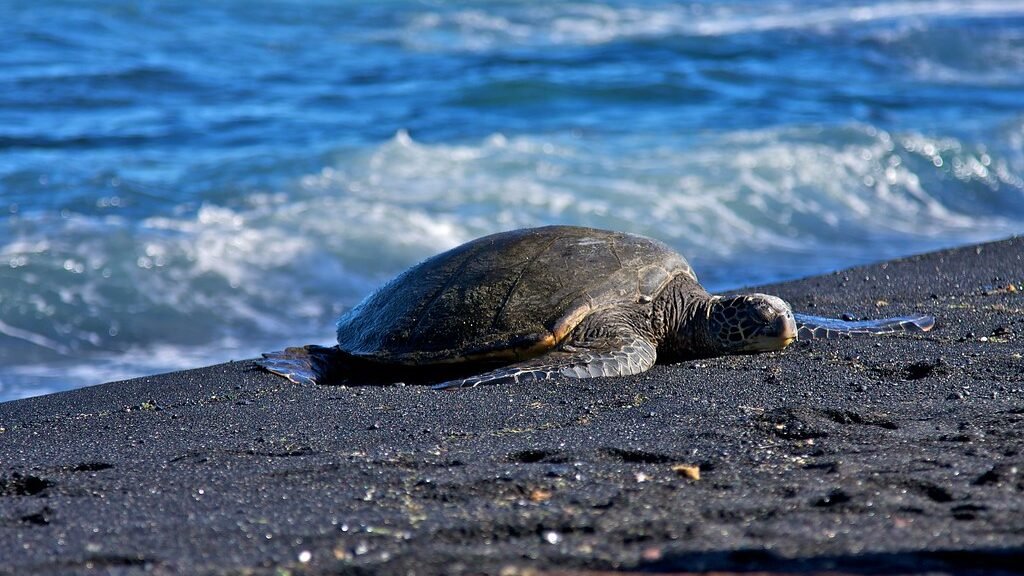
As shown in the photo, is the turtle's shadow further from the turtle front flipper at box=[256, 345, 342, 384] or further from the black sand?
the black sand

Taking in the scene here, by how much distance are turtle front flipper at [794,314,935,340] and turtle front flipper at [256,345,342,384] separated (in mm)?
1895

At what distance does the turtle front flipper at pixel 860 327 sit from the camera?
4.41 metres

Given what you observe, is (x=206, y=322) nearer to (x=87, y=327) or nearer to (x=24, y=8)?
(x=87, y=327)

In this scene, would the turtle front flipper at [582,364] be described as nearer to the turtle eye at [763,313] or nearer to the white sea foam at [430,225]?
the turtle eye at [763,313]

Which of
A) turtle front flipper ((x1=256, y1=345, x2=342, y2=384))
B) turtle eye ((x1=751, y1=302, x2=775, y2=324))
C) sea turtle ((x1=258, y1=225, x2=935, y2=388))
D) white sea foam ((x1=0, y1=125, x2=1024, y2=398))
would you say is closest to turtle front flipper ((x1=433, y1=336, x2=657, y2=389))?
sea turtle ((x1=258, y1=225, x2=935, y2=388))

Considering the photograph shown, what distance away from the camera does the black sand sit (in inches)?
83.5

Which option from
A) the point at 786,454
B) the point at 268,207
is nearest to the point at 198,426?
the point at 786,454

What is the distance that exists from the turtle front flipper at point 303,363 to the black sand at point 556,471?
0.10 m

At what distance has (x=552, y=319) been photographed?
4258 millimetres

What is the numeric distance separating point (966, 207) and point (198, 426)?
7.32m

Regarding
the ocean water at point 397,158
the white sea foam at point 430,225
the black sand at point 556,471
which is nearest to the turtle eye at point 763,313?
the black sand at point 556,471

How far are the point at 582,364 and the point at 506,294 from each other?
1.53 feet

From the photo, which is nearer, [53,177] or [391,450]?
[391,450]

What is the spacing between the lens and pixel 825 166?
32.4 feet
